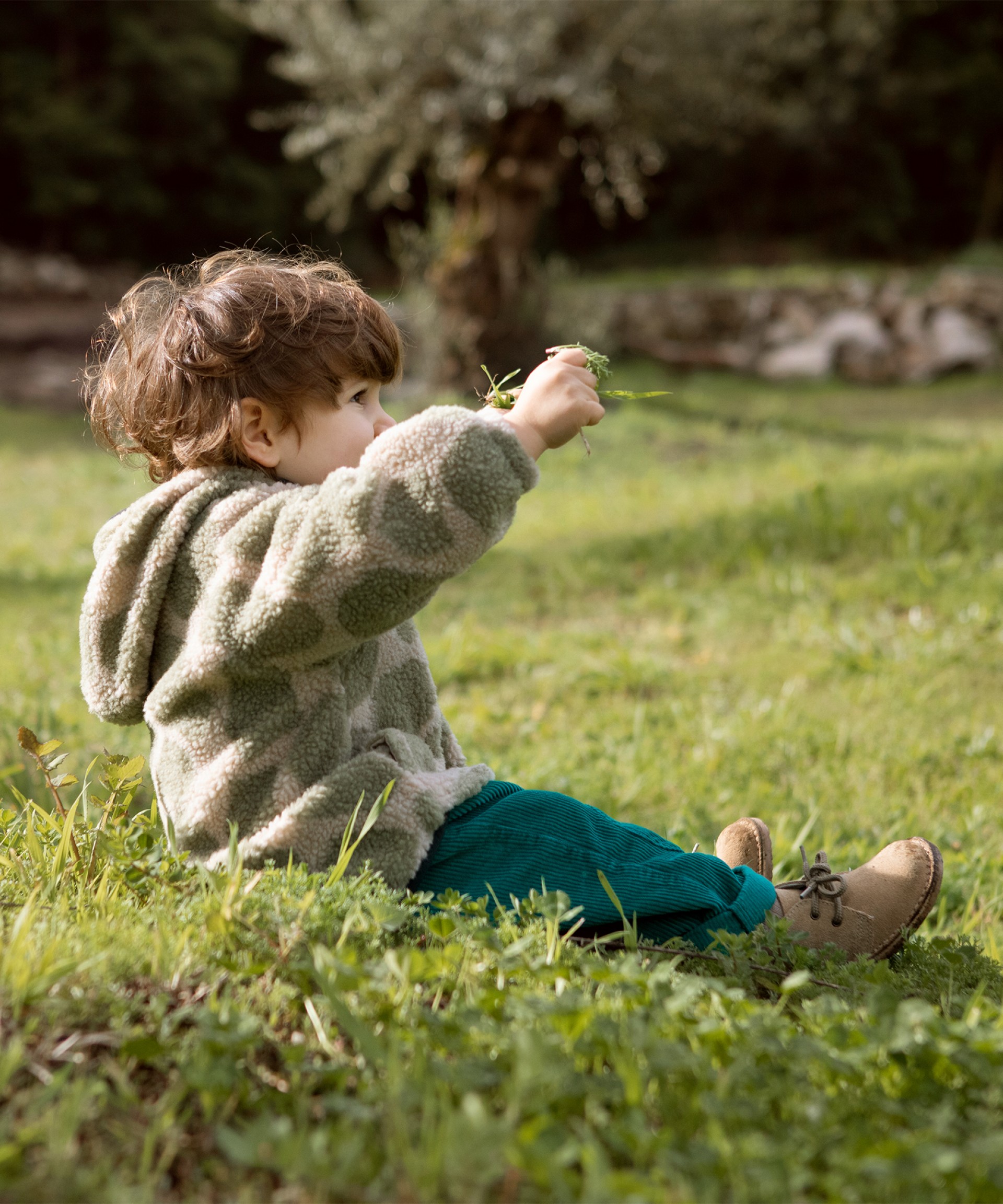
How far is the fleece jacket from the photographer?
1.66 meters

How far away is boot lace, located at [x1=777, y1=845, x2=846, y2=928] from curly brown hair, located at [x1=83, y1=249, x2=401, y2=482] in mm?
1205

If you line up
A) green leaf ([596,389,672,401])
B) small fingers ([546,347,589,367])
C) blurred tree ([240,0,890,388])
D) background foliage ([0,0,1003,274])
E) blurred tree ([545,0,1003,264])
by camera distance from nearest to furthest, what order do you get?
1. small fingers ([546,347,589,367])
2. green leaf ([596,389,672,401])
3. blurred tree ([240,0,890,388])
4. background foliage ([0,0,1003,274])
5. blurred tree ([545,0,1003,264])

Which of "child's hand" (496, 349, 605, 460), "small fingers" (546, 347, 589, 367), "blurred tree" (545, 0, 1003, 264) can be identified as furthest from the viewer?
"blurred tree" (545, 0, 1003, 264)

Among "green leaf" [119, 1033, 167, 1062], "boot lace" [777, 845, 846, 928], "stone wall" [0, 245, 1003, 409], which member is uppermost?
"green leaf" [119, 1033, 167, 1062]

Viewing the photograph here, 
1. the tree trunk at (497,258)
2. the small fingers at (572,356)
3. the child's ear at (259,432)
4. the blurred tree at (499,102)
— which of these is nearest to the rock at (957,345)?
the blurred tree at (499,102)

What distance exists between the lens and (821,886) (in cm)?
213

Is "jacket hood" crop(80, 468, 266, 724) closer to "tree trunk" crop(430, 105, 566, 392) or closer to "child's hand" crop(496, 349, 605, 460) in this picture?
"child's hand" crop(496, 349, 605, 460)

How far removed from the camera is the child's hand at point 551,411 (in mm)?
1776

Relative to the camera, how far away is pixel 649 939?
1884mm

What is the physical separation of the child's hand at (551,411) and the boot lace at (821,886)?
0.95m

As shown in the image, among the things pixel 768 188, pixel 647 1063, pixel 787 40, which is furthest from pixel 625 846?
pixel 768 188

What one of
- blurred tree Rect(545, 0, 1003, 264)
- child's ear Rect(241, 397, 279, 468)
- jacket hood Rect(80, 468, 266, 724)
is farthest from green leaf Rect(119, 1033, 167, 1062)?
blurred tree Rect(545, 0, 1003, 264)

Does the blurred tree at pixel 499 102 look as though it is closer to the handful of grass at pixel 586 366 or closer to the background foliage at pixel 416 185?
the background foliage at pixel 416 185

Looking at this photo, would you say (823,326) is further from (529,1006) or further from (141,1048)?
(141,1048)
